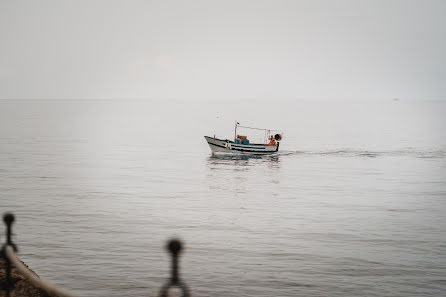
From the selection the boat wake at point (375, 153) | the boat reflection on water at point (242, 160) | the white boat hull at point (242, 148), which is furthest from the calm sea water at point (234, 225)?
the boat wake at point (375, 153)

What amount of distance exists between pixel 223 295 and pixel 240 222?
13.7 meters

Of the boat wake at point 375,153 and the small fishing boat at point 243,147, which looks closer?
the small fishing boat at point 243,147

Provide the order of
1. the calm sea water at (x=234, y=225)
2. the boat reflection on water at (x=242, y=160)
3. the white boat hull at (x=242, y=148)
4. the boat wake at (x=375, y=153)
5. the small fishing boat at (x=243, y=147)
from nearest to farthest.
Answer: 1. the calm sea water at (x=234, y=225)
2. the boat reflection on water at (x=242, y=160)
3. the small fishing boat at (x=243, y=147)
4. the white boat hull at (x=242, y=148)
5. the boat wake at (x=375, y=153)

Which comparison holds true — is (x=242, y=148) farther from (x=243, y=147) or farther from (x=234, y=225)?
(x=234, y=225)

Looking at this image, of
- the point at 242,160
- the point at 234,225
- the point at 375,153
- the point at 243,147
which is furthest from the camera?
the point at 375,153

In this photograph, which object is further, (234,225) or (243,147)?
(243,147)

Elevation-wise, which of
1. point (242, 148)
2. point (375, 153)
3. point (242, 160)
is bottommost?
point (242, 160)

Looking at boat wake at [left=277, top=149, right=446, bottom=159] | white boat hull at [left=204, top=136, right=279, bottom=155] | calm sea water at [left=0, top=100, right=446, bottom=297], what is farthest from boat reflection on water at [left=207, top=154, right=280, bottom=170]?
boat wake at [left=277, top=149, right=446, bottom=159]

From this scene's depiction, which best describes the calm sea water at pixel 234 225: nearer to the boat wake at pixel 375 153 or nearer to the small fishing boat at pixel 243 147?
Result: the small fishing boat at pixel 243 147

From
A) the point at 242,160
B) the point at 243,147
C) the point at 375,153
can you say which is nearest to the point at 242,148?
the point at 243,147

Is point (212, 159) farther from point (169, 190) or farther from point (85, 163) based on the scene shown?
point (169, 190)

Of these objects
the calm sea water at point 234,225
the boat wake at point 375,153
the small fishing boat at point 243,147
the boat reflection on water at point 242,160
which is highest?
the small fishing boat at point 243,147

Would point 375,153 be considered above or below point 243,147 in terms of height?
below

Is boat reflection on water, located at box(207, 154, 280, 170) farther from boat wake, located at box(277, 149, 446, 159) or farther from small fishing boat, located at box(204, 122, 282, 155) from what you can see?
boat wake, located at box(277, 149, 446, 159)
